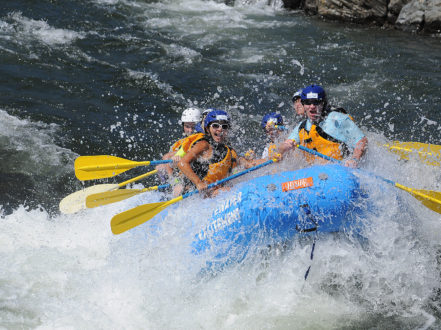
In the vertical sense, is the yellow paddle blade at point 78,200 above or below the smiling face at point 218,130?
below

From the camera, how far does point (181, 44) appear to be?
1248cm

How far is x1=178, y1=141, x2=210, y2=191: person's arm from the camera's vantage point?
546 cm

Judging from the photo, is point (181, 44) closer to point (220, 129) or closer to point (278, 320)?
point (220, 129)

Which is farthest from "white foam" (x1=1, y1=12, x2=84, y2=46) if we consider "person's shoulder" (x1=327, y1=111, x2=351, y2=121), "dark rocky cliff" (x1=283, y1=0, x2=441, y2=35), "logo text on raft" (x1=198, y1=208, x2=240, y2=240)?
"logo text on raft" (x1=198, y1=208, x2=240, y2=240)

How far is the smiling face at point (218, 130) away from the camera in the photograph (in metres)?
5.41

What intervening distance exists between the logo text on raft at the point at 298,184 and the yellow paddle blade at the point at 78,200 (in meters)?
2.13

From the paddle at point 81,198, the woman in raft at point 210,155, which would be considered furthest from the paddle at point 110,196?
the woman in raft at point 210,155

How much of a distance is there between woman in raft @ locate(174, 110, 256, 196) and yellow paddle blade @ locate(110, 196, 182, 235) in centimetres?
31

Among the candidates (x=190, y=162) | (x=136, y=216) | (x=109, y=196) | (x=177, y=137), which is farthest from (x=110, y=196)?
(x=177, y=137)

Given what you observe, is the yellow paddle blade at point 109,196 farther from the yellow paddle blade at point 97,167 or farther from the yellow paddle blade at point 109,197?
the yellow paddle blade at point 97,167

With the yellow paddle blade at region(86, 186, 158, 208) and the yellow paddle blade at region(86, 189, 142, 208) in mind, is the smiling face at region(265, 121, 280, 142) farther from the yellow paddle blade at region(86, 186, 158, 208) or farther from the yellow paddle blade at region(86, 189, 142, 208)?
the yellow paddle blade at region(86, 189, 142, 208)

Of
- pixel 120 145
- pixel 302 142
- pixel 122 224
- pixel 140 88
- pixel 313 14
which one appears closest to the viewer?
pixel 122 224

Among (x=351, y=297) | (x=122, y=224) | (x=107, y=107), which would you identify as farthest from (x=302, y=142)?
(x=107, y=107)

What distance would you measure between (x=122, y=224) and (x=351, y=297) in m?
2.35
